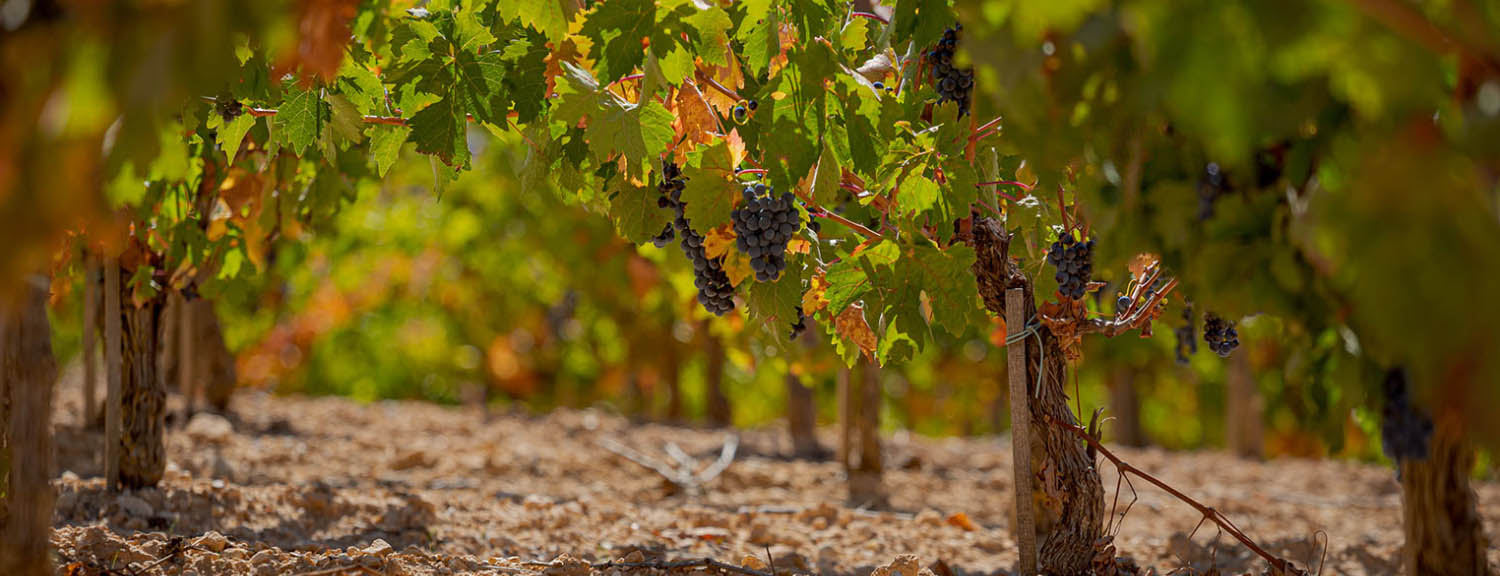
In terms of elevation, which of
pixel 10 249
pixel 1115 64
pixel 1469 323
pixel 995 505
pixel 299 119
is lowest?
pixel 995 505

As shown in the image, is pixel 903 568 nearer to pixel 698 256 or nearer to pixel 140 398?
pixel 698 256

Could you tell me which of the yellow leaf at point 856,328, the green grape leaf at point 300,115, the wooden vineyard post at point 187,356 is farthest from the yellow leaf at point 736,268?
the wooden vineyard post at point 187,356

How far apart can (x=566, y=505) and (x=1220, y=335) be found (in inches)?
110

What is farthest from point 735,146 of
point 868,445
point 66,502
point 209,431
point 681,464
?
point 209,431

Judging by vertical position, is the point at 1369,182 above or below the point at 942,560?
above

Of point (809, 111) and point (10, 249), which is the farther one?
point (809, 111)

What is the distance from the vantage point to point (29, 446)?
81.7 inches

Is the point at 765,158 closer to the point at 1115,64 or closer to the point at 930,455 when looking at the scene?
the point at 1115,64

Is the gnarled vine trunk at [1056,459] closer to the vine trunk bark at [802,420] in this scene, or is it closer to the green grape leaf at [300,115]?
the green grape leaf at [300,115]

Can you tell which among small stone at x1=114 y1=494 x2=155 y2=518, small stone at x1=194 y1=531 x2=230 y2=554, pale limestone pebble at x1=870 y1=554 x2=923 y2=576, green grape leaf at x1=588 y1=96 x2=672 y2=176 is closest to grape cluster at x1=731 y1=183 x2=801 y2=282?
green grape leaf at x1=588 y1=96 x2=672 y2=176

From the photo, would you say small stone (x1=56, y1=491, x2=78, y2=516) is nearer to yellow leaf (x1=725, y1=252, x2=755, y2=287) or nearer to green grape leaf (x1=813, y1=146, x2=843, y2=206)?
yellow leaf (x1=725, y1=252, x2=755, y2=287)

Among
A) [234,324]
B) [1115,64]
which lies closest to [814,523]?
[1115,64]

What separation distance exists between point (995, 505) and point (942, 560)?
2447mm

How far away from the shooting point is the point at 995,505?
242 inches
